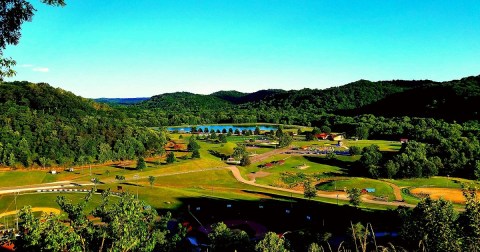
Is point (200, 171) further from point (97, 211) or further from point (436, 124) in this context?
point (436, 124)

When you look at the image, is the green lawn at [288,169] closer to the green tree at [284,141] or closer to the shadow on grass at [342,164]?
the shadow on grass at [342,164]

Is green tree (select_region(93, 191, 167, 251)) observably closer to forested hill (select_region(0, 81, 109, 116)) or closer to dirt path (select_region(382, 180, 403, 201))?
dirt path (select_region(382, 180, 403, 201))

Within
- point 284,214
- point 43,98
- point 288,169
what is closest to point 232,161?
point 288,169

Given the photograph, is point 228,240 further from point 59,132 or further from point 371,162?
point 59,132

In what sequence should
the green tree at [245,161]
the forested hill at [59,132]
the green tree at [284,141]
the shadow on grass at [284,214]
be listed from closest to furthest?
the shadow on grass at [284,214]
the forested hill at [59,132]
the green tree at [245,161]
the green tree at [284,141]

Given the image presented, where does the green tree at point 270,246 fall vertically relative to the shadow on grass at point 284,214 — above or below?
above

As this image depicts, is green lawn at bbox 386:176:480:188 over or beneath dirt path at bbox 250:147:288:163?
beneath

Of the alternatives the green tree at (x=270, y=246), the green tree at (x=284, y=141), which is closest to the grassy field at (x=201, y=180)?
the green tree at (x=284, y=141)

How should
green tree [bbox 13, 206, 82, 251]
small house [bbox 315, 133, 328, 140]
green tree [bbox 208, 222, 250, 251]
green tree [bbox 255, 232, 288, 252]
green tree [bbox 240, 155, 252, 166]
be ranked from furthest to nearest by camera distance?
1. small house [bbox 315, 133, 328, 140]
2. green tree [bbox 240, 155, 252, 166]
3. green tree [bbox 208, 222, 250, 251]
4. green tree [bbox 255, 232, 288, 252]
5. green tree [bbox 13, 206, 82, 251]

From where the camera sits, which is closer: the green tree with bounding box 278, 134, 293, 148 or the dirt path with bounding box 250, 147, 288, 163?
→ the dirt path with bounding box 250, 147, 288, 163

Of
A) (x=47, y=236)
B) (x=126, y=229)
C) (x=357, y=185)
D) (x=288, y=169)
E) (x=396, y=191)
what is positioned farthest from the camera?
(x=288, y=169)

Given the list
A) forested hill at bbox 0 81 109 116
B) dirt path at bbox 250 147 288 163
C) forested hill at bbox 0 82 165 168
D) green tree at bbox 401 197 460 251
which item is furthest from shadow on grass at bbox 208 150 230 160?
green tree at bbox 401 197 460 251

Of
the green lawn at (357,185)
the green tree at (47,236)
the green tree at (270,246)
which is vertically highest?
the green tree at (47,236)
